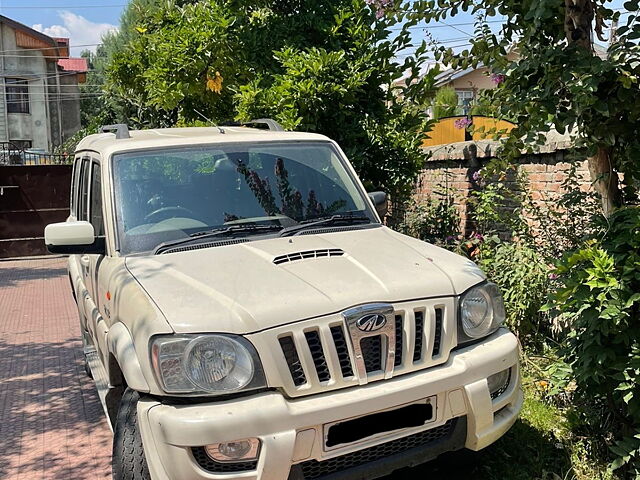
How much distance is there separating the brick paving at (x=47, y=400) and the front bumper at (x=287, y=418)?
67.2 inches

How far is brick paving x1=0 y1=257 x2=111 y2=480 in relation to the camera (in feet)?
14.0

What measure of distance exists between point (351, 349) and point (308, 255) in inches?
27.8

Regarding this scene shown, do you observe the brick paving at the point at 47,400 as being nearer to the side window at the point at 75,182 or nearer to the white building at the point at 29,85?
the side window at the point at 75,182

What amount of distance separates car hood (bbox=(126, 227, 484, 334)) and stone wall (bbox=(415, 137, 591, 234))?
156 centimetres

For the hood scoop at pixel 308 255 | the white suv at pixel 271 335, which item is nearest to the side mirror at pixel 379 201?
the white suv at pixel 271 335

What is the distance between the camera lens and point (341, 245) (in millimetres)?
3580

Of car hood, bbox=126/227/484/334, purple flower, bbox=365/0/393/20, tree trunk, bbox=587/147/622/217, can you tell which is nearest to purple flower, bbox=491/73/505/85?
tree trunk, bbox=587/147/622/217

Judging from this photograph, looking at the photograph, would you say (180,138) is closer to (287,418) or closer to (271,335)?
(271,335)

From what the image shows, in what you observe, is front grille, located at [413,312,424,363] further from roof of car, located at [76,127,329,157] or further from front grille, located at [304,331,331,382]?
roof of car, located at [76,127,329,157]

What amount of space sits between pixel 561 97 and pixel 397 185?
377 centimetres

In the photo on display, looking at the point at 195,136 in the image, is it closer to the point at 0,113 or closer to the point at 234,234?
the point at 234,234

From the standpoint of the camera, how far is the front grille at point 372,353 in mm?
2887

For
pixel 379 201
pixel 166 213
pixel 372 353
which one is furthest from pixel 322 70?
pixel 372 353

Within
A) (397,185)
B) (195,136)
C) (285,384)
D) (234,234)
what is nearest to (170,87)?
(397,185)
